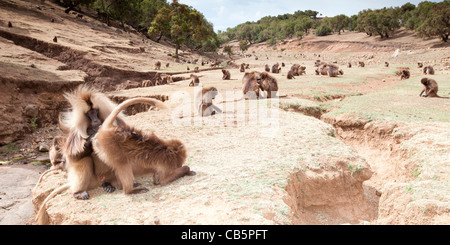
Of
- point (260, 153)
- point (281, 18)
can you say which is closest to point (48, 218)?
point (260, 153)

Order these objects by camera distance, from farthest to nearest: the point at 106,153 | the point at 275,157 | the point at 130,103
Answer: the point at 275,157 → the point at 106,153 → the point at 130,103

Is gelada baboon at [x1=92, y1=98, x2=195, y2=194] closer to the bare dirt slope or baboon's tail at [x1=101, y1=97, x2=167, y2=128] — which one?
baboon's tail at [x1=101, y1=97, x2=167, y2=128]

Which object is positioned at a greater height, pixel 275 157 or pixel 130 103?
pixel 130 103

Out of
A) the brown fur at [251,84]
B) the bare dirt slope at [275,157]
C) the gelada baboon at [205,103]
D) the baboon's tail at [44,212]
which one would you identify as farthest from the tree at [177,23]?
the baboon's tail at [44,212]

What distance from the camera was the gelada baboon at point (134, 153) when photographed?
3855 millimetres

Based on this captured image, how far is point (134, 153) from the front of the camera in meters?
4.03

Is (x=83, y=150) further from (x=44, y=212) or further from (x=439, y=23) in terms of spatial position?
(x=439, y=23)

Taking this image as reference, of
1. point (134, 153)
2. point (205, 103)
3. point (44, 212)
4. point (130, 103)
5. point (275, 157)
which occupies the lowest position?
point (44, 212)

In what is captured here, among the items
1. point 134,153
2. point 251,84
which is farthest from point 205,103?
point 134,153

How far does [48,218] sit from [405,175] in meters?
7.16

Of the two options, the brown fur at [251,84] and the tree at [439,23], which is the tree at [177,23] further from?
the tree at [439,23]

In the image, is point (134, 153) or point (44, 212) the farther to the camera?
point (44, 212)
